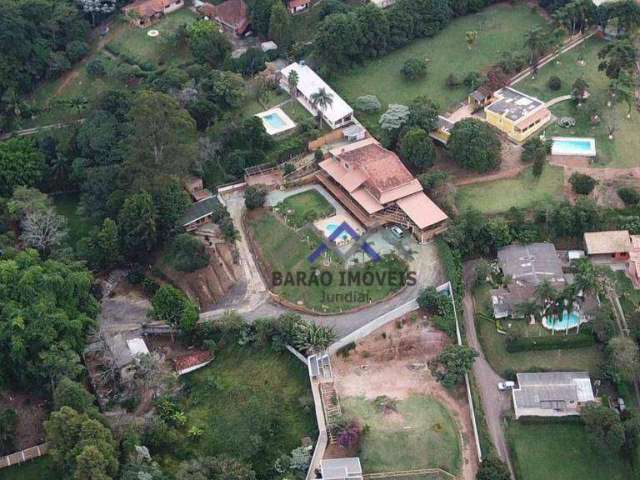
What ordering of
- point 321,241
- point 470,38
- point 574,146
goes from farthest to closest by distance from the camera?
1. point 470,38
2. point 574,146
3. point 321,241

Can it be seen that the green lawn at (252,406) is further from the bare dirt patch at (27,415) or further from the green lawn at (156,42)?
the green lawn at (156,42)

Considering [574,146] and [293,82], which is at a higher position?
[293,82]

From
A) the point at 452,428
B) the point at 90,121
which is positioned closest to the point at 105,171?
the point at 90,121

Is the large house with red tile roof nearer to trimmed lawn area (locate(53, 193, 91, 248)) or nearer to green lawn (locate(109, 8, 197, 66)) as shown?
trimmed lawn area (locate(53, 193, 91, 248))

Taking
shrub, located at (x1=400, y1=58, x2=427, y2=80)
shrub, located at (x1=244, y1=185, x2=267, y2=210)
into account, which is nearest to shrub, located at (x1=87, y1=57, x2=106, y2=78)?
shrub, located at (x1=244, y1=185, x2=267, y2=210)

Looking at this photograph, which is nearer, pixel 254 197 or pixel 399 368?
pixel 399 368

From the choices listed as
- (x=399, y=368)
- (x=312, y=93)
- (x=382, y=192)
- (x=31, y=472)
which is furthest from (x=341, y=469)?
(x=312, y=93)

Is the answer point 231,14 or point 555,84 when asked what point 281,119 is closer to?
point 231,14
